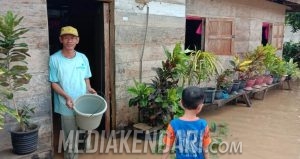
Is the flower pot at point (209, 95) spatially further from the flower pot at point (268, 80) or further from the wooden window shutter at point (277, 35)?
the wooden window shutter at point (277, 35)

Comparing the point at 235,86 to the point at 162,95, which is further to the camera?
the point at 235,86

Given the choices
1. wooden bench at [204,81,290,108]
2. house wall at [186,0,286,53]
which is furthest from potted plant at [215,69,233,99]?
house wall at [186,0,286,53]

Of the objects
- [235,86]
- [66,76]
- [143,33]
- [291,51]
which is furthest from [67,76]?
[291,51]

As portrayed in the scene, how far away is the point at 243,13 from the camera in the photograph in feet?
27.8

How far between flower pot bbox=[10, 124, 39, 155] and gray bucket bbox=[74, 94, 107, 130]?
497 millimetres

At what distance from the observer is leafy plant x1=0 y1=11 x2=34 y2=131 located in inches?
118

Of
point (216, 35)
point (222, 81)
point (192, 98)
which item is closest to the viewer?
point (192, 98)

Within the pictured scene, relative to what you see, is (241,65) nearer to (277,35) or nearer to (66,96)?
(277,35)

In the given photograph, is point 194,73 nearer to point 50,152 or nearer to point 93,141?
point 93,141

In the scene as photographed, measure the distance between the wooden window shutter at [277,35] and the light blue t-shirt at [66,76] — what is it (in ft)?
28.5

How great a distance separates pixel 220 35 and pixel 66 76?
4.88 metres

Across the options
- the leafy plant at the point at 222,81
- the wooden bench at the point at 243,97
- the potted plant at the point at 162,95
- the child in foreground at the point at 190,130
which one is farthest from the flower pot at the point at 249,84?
the child in foreground at the point at 190,130

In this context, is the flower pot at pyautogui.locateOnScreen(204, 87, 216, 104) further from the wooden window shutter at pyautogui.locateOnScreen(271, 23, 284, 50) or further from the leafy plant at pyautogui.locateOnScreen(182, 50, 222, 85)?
the wooden window shutter at pyautogui.locateOnScreen(271, 23, 284, 50)

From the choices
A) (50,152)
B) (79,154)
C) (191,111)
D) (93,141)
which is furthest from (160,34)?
(191,111)
